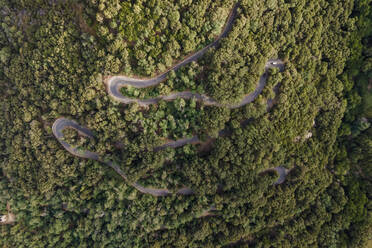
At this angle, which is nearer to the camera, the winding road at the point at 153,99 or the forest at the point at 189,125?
the forest at the point at 189,125

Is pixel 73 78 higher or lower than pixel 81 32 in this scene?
lower

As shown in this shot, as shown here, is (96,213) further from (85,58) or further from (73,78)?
(85,58)

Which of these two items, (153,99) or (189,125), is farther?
(189,125)

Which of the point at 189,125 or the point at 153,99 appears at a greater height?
the point at 153,99

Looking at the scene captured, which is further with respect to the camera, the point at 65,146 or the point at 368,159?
the point at 368,159

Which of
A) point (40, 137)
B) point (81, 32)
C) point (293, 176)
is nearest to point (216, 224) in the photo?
point (293, 176)

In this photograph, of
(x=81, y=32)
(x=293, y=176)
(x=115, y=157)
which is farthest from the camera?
(x=293, y=176)

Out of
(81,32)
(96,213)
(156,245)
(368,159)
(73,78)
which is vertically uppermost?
(81,32)

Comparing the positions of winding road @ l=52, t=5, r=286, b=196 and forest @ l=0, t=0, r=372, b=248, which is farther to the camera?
winding road @ l=52, t=5, r=286, b=196
